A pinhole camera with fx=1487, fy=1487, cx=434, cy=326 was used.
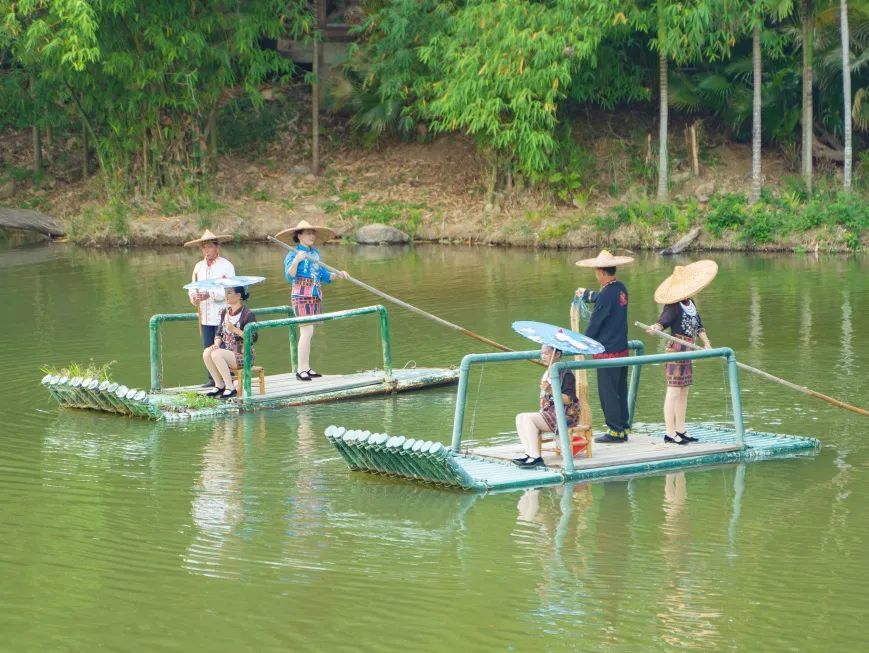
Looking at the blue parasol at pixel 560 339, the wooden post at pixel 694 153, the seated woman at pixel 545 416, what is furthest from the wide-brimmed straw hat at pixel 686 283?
the wooden post at pixel 694 153

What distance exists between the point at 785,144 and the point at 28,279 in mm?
16098

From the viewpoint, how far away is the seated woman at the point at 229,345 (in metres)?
13.3

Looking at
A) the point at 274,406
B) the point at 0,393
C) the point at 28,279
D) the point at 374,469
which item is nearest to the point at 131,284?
the point at 28,279

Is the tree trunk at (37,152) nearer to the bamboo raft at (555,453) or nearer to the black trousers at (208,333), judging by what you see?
the black trousers at (208,333)

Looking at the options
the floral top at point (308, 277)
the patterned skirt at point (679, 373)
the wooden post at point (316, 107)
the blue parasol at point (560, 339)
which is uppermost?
the wooden post at point (316, 107)

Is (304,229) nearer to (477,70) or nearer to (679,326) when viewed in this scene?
(679,326)

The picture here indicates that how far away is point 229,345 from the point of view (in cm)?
1341

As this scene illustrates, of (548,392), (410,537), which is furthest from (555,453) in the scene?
(410,537)

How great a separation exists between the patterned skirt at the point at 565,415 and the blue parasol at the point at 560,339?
45 cm

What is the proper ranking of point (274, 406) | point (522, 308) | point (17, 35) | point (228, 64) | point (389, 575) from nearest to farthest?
1. point (389, 575)
2. point (274, 406)
3. point (522, 308)
4. point (17, 35)
5. point (228, 64)

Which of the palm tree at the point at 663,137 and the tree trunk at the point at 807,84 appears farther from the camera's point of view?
the palm tree at the point at 663,137

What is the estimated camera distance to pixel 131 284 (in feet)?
79.2

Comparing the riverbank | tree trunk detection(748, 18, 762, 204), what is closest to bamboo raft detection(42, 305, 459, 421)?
the riverbank

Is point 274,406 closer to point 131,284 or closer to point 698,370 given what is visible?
point 698,370
